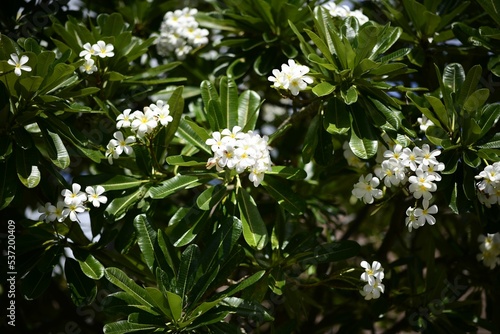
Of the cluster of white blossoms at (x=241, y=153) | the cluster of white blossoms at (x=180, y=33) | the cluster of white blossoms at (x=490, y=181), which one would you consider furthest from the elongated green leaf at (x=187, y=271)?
the cluster of white blossoms at (x=180, y=33)

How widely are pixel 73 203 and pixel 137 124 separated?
1.04 feet

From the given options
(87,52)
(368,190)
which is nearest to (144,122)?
(87,52)

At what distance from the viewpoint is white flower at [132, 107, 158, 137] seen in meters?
1.99

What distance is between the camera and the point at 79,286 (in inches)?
81.9

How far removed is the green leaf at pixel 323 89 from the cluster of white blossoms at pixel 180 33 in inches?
31.1

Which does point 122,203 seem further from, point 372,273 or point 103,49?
point 372,273

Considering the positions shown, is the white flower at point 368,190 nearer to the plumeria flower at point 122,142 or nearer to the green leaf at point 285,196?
the green leaf at point 285,196

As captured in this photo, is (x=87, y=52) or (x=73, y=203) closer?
(x=73, y=203)

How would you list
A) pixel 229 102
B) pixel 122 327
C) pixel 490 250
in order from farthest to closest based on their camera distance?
pixel 490 250
pixel 229 102
pixel 122 327

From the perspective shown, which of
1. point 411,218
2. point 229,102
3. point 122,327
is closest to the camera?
point 122,327

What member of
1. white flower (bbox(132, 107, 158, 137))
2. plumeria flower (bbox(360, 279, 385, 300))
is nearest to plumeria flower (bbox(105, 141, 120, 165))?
white flower (bbox(132, 107, 158, 137))

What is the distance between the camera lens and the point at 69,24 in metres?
2.32

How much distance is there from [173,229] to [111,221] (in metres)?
0.20

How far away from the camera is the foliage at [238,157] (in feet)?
6.35
